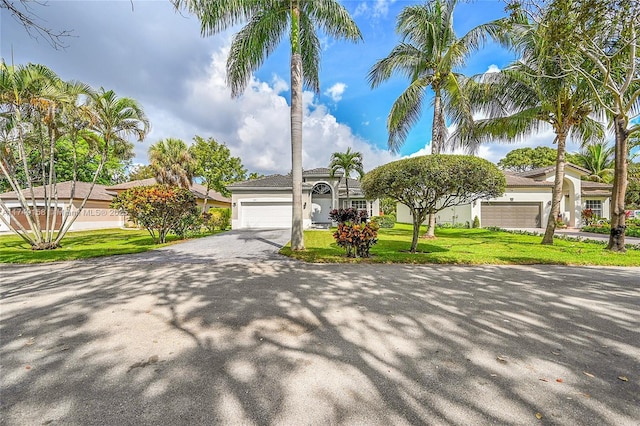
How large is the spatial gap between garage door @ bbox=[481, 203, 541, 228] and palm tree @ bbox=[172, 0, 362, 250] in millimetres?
17166

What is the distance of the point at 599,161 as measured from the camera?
85.3ft

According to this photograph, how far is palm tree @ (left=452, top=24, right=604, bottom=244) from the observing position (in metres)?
10.1

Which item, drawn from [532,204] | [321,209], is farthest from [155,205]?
[532,204]

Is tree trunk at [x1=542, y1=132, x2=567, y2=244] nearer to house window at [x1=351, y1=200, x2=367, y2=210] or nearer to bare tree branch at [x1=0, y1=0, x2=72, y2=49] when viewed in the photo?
house window at [x1=351, y1=200, x2=367, y2=210]

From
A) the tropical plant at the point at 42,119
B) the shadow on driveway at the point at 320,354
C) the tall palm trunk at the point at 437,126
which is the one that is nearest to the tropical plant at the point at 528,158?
the tall palm trunk at the point at 437,126

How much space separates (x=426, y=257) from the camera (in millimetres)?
8133

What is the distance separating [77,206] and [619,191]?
3072 cm

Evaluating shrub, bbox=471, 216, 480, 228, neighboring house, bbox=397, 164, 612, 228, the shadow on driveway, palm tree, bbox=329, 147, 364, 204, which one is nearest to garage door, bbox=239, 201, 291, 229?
palm tree, bbox=329, 147, 364, 204

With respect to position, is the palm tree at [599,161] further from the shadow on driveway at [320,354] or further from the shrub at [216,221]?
the shrub at [216,221]

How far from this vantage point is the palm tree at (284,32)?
9.06m

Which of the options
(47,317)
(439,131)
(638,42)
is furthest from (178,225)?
(638,42)

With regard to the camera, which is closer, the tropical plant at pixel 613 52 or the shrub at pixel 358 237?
the tropical plant at pixel 613 52

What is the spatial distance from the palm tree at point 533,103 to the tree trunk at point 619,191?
5.17 feet

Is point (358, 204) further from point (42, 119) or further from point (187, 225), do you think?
point (42, 119)
